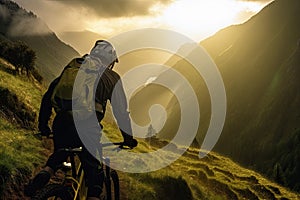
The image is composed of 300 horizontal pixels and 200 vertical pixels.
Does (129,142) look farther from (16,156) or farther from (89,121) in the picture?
(16,156)

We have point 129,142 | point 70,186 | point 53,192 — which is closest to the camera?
point 53,192

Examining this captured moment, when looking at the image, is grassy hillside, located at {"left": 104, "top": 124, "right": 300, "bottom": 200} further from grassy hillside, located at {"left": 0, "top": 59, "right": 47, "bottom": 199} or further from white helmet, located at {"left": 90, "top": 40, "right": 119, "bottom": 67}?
white helmet, located at {"left": 90, "top": 40, "right": 119, "bottom": 67}

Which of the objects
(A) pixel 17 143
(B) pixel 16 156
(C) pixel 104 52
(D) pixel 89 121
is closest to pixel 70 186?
(D) pixel 89 121

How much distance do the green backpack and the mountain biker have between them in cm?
4

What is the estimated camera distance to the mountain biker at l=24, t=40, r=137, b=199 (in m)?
6.10

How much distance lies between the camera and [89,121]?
20.3 feet

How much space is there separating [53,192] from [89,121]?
1175 mm

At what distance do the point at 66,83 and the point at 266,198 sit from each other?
20226 millimetres

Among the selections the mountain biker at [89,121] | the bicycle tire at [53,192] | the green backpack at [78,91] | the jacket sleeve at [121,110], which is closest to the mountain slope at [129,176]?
the mountain biker at [89,121]

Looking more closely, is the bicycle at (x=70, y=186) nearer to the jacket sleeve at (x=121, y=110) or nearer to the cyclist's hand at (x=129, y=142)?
the cyclist's hand at (x=129, y=142)

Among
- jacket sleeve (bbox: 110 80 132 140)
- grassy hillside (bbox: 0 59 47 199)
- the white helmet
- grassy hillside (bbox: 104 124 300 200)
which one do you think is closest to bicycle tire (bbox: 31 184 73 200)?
jacket sleeve (bbox: 110 80 132 140)

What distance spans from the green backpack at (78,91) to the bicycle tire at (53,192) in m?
1.07

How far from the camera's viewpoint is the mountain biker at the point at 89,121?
610 cm

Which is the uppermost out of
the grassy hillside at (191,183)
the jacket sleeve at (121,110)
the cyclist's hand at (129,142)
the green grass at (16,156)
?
the jacket sleeve at (121,110)
